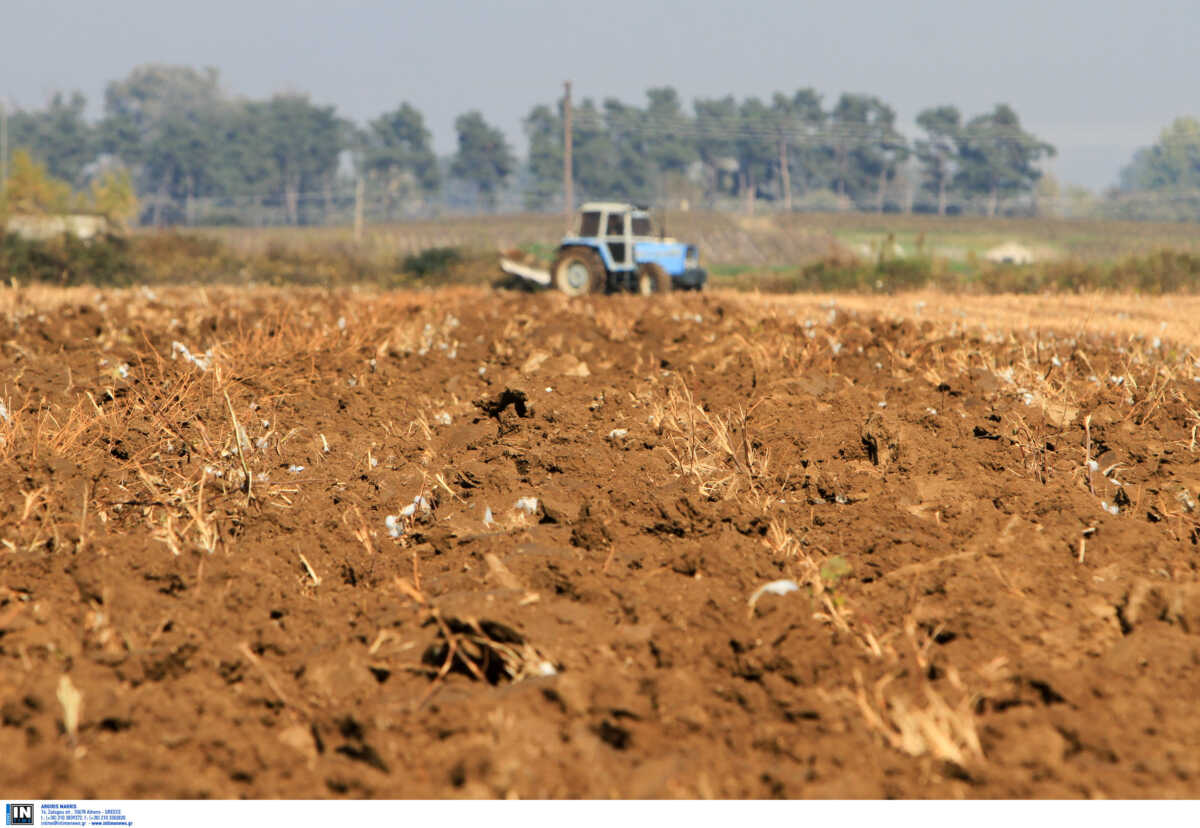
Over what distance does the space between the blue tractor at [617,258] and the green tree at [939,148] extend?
244 ft

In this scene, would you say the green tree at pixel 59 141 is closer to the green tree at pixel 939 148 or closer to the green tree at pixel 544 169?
the green tree at pixel 544 169

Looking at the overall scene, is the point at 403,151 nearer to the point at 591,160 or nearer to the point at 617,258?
the point at 591,160

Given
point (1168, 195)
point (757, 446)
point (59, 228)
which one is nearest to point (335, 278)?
point (59, 228)

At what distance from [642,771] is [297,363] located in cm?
544

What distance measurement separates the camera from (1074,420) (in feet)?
18.7

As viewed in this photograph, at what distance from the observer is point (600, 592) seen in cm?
330

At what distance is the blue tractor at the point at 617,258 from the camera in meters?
20.7

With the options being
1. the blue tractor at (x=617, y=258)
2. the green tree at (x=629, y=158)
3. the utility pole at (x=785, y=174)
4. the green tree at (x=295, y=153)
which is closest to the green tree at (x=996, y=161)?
the utility pole at (x=785, y=174)

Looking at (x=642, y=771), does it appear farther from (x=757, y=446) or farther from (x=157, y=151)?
(x=157, y=151)

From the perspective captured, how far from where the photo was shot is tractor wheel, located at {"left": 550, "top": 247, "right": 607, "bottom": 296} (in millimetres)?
20688

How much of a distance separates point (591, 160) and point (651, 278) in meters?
73.2

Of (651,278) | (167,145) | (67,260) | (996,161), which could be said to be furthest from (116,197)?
(996,161)

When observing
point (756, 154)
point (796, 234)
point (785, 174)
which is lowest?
point (796, 234)

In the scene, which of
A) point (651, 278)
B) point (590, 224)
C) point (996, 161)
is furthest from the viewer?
point (996, 161)
